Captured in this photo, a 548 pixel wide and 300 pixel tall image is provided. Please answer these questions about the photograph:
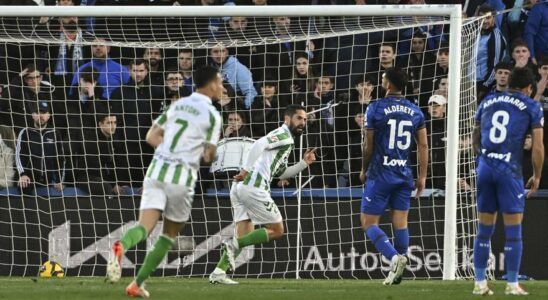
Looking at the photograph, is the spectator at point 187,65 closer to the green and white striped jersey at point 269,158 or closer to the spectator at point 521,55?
the green and white striped jersey at point 269,158

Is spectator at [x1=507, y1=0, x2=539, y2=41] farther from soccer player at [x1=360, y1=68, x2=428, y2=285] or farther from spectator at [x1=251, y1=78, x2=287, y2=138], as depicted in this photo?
soccer player at [x1=360, y1=68, x2=428, y2=285]

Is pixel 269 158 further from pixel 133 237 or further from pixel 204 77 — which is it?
pixel 133 237

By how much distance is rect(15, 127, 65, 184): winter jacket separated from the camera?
15.9m

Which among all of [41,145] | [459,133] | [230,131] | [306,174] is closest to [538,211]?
[459,133]

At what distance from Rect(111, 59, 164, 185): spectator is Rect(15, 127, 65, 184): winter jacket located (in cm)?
90

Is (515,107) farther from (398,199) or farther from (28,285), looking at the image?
(28,285)

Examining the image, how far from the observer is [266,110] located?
16.2m

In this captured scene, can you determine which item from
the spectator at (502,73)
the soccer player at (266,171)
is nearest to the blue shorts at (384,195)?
the soccer player at (266,171)

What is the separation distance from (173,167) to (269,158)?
3.34 m

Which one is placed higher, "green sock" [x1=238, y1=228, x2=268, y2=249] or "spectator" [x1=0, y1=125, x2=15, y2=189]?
"spectator" [x1=0, y1=125, x2=15, y2=189]

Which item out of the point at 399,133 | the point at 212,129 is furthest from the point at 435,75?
the point at 212,129

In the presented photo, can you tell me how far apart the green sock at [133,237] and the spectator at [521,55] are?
742 cm

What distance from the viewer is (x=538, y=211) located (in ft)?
51.0

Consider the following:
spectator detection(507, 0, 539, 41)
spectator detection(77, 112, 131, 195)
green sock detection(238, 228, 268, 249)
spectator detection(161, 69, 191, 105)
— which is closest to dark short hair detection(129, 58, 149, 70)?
spectator detection(161, 69, 191, 105)
